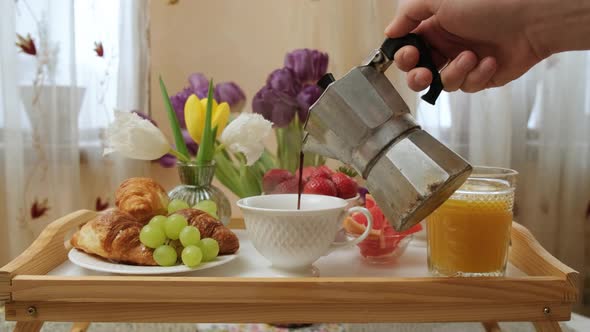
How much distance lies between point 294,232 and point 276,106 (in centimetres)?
43

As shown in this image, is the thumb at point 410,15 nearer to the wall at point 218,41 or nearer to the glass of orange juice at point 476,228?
the glass of orange juice at point 476,228

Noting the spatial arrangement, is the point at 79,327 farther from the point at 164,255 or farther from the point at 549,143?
the point at 549,143

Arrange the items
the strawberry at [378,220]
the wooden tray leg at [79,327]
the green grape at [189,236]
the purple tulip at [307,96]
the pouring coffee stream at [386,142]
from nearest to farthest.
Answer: the pouring coffee stream at [386,142] → the green grape at [189,236] → the strawberry at [378,220] → the wooden tray leg at [79,327] → the purple tulip at [307,96]

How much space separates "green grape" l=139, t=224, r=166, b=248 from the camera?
645 mm

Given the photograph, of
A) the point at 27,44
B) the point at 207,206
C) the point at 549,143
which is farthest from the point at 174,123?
the point at 549,143

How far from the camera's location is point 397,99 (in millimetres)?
562

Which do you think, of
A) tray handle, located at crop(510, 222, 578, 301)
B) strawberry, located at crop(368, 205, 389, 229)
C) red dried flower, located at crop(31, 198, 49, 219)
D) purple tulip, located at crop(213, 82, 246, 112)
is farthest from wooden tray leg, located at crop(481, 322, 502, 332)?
red dried flower, located at crop(31, 198, 49, 219)

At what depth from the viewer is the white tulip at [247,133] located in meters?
0.85

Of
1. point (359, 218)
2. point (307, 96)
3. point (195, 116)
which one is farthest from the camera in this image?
point (307, 96)

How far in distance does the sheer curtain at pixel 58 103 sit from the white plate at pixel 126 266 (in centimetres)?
60

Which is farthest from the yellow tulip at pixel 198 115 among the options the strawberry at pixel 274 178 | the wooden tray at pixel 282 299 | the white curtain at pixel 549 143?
the white curtain at pixel 549 143

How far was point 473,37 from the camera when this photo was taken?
71 centimetres

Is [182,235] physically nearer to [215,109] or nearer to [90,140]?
[215,109]

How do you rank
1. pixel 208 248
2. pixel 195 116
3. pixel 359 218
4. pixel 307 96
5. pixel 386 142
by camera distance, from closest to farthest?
pixel 386 142 < pixel 208 248 < pixel 359 218 < pixel 195 116 < pixel 307 96
